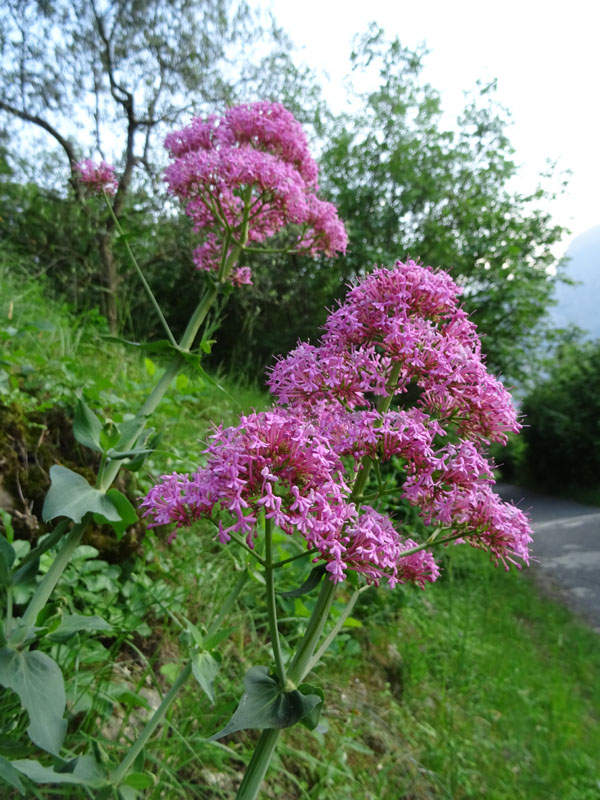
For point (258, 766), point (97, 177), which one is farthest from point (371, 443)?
point (97, 177)

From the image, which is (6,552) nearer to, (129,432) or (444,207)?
(129,432)

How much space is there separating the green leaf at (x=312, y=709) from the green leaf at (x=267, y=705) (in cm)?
1

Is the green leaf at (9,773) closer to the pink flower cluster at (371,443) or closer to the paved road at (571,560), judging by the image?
the pink flower cluster at (371,443)

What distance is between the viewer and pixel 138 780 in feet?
4.49

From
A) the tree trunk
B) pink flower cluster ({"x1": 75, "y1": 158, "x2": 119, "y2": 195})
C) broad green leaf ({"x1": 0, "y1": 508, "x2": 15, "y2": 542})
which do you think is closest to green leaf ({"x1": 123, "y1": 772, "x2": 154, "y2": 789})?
broad green leaf ({"x1": 0, "y1": 508, "x2": 15, "y2": 542})

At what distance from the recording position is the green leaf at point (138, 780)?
1353 mm

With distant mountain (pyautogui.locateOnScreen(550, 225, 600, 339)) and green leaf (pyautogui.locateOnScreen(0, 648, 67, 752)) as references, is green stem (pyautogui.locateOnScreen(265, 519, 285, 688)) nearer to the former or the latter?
green leaf (pyautogui.locateOnScreen(0, 648, 67, 752))

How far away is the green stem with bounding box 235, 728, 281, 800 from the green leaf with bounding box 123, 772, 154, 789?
1.51ft

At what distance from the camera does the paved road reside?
7.81 m

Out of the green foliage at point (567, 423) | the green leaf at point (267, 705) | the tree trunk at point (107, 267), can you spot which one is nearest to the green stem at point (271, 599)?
the green leaf at point (267, 705)

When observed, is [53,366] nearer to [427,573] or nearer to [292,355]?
[292,355]

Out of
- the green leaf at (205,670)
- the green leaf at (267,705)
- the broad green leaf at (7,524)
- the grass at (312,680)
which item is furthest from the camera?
the grass at (312,680)

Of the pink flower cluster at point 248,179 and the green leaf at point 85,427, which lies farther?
the pink flower cluster at point 248,179

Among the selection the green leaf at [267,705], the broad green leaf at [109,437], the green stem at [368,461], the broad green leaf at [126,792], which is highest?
the green stem at [368,461]
